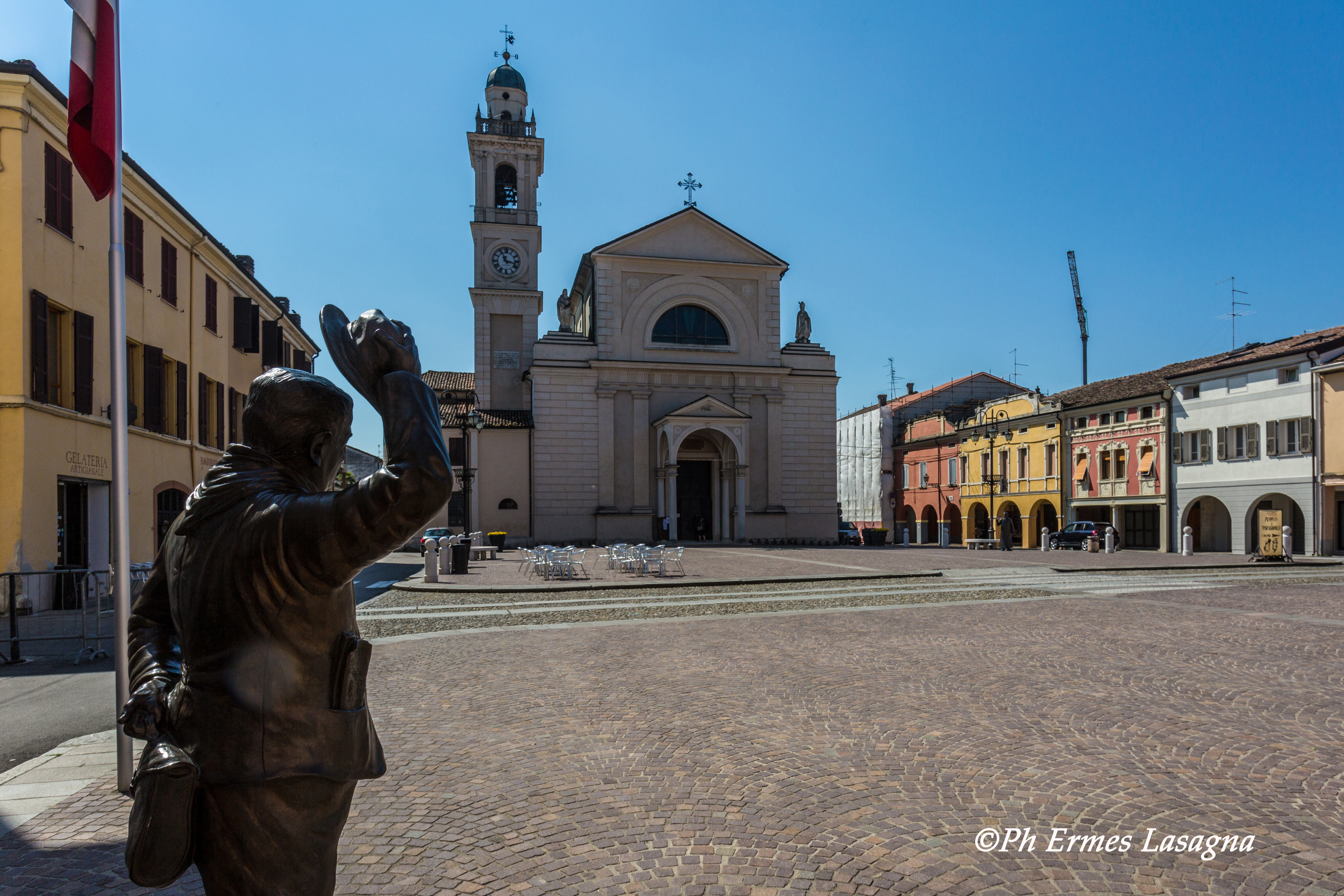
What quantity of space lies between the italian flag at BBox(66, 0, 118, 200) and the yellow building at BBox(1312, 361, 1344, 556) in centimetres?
3688

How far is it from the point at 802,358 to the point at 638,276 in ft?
29.1

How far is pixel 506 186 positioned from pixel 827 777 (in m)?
42.7

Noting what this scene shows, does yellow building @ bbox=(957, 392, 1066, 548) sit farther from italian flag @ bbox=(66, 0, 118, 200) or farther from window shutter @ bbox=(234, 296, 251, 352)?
italian flag @ bbox=(66, 0, 118, 200)

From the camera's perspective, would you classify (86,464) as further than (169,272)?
No

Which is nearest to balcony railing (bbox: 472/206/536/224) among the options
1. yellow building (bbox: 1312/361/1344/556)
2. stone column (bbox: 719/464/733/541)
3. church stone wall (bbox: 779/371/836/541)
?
church stone wall (bbox: 779/371/836/541)

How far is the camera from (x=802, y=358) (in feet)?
131

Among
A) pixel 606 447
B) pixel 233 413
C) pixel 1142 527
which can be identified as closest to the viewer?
pixel 233 413

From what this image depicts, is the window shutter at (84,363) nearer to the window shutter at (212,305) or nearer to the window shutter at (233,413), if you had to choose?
the window shutter at (212,305)

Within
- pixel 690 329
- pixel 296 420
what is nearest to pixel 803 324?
pixel 690 329

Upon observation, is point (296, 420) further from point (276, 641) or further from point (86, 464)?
point (86, 464)

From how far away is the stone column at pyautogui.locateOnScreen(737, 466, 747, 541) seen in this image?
36.6 metres

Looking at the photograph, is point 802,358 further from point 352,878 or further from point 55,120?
point 352,878

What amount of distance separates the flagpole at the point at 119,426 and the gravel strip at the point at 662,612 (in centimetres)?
541

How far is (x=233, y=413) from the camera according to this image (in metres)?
23.7
